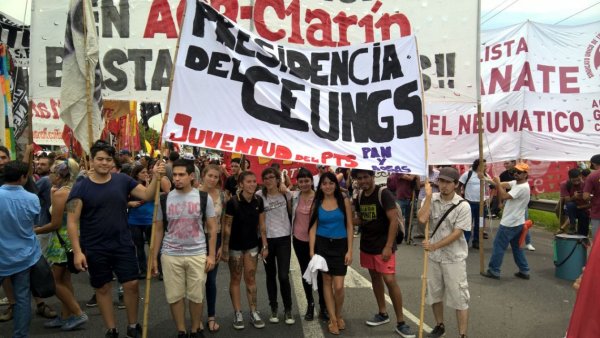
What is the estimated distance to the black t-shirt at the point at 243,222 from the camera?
4.55 metres

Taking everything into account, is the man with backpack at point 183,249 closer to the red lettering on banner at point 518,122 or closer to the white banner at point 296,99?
the white banner at point 296,99

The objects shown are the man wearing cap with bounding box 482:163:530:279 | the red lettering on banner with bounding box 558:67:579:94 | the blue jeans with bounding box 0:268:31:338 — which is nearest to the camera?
the blue jeans with bounding box 0:268:31:338

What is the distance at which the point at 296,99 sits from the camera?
425 cm

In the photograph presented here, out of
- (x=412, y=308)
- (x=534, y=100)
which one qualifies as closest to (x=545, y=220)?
(x=534, y=100)

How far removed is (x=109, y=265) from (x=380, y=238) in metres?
2.68

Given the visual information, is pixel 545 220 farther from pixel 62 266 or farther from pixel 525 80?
pixel 62 266

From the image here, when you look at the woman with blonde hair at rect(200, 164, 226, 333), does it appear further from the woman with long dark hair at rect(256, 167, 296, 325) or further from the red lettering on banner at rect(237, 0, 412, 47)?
the red lettering on banner at rect(237, 0, 412, 47)

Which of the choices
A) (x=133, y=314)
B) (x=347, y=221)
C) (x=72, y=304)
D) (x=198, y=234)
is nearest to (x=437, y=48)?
(x=347, y=221)

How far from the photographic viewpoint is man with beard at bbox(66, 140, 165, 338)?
385 cm

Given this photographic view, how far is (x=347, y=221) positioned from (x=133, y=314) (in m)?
2.29

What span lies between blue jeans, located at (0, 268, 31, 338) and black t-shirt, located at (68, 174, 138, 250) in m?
0.56

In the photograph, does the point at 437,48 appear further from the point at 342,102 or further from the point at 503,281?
the point at 503,281

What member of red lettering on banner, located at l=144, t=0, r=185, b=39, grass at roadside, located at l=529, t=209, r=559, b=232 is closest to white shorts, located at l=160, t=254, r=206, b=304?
red lettering on banner, located at l=144, t=0, r=185, b=39

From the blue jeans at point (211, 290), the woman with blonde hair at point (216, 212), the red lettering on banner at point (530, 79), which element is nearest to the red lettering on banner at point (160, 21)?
the woman with blonde hair at point (216, 212)
